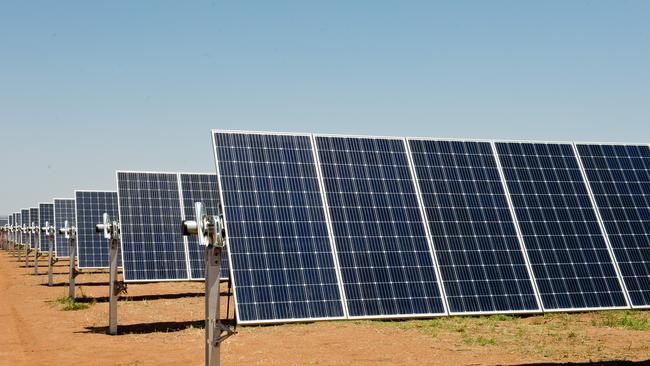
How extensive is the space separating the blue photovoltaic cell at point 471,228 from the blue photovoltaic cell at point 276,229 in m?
3.52

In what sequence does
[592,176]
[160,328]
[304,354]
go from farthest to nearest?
[592,176] → [160,328] → [304,354]

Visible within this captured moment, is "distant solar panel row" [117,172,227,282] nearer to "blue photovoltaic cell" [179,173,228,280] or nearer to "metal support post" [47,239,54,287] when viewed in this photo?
"blue photovoltaic cell" [179,173,228,280]

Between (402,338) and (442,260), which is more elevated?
(442,260)

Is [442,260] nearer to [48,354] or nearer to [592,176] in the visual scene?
[592,176]

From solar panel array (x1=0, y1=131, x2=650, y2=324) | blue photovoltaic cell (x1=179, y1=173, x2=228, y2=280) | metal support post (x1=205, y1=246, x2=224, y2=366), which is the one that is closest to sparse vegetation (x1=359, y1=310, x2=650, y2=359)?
solar panel array (x1=0, y1=131, x2=650, y2=324)

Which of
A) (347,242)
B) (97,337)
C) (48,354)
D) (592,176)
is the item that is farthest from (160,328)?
(592,176)

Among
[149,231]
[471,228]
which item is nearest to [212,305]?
[471,228]

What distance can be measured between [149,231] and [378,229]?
49.0ft

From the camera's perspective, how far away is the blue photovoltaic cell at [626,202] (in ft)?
74.2

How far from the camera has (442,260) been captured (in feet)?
69.7

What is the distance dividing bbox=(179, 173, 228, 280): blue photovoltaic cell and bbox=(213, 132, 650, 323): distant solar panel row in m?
12.1

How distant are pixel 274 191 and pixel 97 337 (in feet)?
21.5

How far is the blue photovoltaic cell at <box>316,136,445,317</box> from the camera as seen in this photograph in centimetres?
2023

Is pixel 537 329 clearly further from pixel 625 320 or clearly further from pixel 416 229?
pixel 416 229
